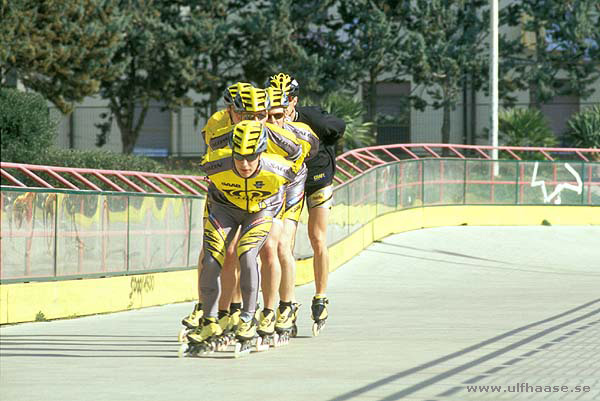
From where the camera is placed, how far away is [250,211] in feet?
27.0

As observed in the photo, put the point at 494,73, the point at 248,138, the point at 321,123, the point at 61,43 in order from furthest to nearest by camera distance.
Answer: the point at 494,73 → the point at 61,43 → the point at 321,123 → the point at 248,138

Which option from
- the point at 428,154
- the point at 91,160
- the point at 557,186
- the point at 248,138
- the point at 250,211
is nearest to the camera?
the point at 248,138

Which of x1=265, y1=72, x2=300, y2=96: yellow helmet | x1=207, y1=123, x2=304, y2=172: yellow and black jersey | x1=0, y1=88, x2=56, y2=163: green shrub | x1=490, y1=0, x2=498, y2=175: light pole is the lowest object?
x1=207, y1=123, x2=304, y2=172: yellow and black jersey

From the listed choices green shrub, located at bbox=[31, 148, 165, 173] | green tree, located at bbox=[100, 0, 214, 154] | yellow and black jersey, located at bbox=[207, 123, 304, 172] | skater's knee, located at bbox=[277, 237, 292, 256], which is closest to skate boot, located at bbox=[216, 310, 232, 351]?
skater's knee, located at bbox=[277, 237, 292, 256]

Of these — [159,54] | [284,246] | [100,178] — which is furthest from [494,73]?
[284,246]

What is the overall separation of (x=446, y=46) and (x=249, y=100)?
104 ft

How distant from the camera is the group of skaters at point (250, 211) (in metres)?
8.12

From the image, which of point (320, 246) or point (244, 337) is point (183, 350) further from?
point (320, 246)

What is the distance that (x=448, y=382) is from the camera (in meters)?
6.81

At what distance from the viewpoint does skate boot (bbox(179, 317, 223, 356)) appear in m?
8.14

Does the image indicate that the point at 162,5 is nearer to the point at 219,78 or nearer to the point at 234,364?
the point at 219,78

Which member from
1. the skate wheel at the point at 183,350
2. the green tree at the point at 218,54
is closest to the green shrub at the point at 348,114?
the green tree at the point at 218,54

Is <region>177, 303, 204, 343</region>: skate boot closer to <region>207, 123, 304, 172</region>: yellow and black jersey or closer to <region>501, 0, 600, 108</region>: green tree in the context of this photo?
<region>207, 123, 304, 172</region>: yellow and black jersey

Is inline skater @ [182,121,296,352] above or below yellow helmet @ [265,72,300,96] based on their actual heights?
below
